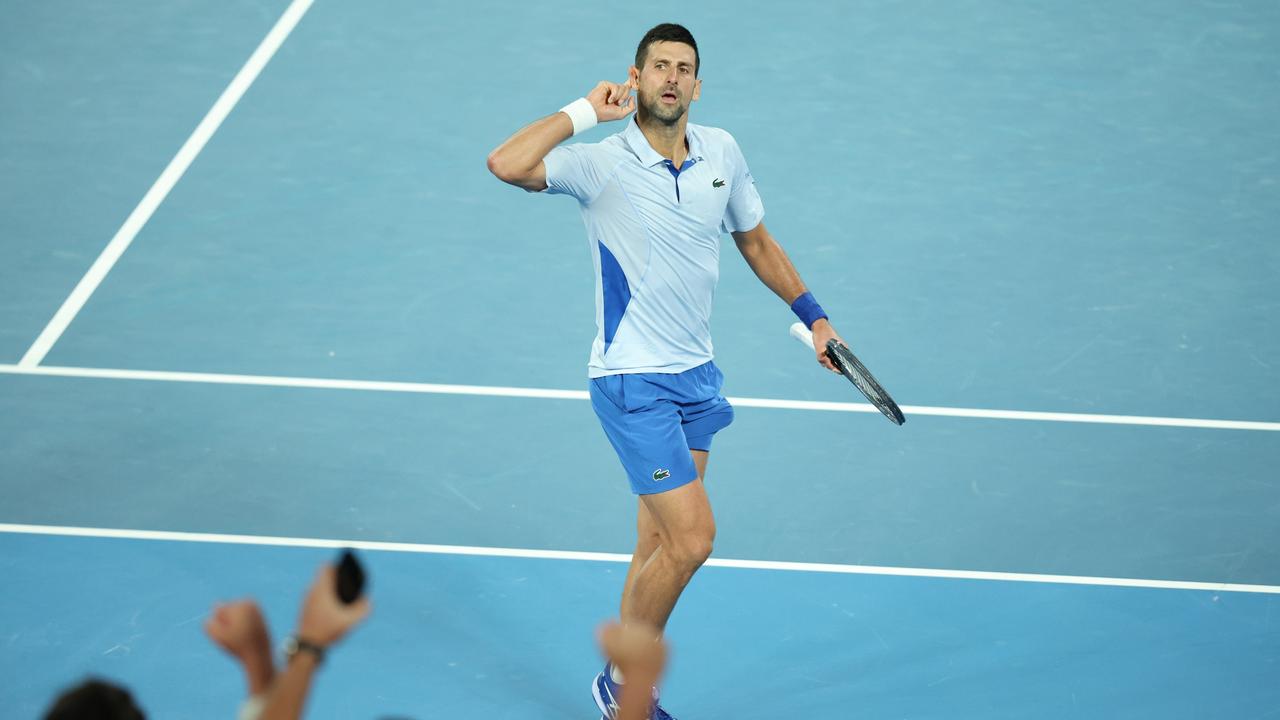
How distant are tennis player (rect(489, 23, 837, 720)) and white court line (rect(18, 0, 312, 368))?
4.10m

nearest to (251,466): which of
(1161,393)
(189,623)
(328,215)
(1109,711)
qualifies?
(189,623)

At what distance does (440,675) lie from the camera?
649cm

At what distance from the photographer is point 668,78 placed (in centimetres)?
592

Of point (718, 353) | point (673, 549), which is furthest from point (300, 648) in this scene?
point (718, 353)

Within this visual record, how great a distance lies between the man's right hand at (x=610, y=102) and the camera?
5.85m

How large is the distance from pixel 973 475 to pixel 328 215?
4546 mm

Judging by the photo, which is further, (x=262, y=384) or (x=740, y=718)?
(x=262, y=384)

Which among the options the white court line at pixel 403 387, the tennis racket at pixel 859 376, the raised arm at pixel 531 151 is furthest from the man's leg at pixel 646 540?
the white court line at pixel 403 387

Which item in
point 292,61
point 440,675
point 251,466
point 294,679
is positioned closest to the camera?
point 294,679

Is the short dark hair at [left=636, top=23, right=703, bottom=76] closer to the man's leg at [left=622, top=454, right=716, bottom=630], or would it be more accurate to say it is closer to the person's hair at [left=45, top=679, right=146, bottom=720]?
the man's leg at [left=622, top=454, right=716, bottom=630]

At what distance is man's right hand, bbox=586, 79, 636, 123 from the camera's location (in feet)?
19.2

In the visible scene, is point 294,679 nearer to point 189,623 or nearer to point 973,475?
point 189,623

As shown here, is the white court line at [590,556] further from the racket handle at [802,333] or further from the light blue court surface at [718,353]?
the racket handle at [802,333]

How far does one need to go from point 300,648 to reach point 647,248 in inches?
145
